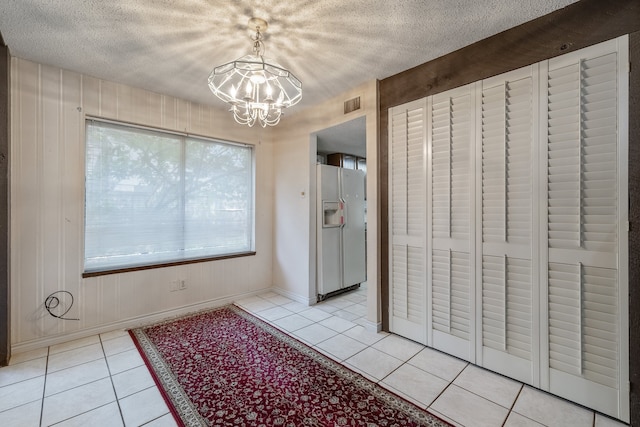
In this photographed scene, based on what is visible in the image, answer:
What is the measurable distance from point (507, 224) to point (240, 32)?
2510 millimetres

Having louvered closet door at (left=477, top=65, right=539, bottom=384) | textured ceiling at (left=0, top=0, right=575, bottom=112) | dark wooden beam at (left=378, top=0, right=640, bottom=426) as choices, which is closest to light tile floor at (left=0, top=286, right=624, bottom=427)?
louvered closet door at (left=477, top=65, right=539, bottom=384)

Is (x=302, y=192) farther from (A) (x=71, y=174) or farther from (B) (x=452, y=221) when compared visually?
(A) (x=71, y=174)

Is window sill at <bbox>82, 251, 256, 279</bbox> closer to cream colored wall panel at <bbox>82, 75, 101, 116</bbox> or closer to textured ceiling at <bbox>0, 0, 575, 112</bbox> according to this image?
cream colored wall panel at <bbox>82, 75, 101, 116</bbox>

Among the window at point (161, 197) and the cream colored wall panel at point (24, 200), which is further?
the window at point (161, 197)

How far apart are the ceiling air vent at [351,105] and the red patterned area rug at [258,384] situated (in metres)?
2.52

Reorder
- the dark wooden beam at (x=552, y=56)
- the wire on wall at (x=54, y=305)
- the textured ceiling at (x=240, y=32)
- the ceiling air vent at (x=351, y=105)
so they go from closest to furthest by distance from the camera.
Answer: the dark wooden beam at (x=552, y=56) < the textured ceiling at (x=240, y=32) < the wire on wall at (x=54, y=305) < the ceiling air vent at (x=351, y=105)

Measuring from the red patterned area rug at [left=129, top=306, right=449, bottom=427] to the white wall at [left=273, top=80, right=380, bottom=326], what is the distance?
0.95 m

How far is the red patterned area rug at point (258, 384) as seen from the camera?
1693 mm

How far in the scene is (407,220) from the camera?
2686mm

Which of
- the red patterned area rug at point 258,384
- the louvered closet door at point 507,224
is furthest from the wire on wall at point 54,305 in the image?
the louvered closet door at point 507,224

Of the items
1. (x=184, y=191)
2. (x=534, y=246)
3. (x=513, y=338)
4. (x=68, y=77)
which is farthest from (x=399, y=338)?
(x=68, y=77)

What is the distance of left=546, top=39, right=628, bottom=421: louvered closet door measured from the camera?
5.44ft

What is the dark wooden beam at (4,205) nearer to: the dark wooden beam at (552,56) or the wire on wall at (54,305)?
the wire on wall at (54,305)

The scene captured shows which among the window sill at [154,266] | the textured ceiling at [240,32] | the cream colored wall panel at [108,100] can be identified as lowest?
the window sill at [154,266]
